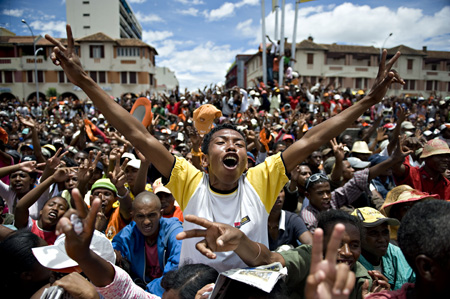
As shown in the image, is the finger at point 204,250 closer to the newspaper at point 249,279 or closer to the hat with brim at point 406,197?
the newspaper at point 249,279

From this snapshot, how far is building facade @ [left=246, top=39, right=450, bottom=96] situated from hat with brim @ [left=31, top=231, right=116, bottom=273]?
42.2m

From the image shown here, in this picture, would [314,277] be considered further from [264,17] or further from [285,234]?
[264,17]

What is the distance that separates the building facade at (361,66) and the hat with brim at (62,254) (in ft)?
139

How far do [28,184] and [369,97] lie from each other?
3735 millimetres

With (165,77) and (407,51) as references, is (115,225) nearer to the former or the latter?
(407,51)

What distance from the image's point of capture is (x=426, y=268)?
118 cm

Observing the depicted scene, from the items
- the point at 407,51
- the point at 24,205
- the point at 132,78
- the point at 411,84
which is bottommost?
the point at 24,205

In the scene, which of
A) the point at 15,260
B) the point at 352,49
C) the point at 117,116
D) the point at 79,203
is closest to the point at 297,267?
the point at 79,203

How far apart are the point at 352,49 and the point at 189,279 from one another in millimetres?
49579

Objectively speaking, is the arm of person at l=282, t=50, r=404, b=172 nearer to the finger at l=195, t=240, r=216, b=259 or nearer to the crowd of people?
the crowd of people

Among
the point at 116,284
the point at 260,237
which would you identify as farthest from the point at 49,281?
the point at 260,237

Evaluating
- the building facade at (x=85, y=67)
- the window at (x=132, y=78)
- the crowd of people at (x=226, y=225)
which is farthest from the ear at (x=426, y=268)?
the window at (x=132, y=78)

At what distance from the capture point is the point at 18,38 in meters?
43.5

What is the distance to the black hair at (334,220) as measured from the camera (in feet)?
7.38
